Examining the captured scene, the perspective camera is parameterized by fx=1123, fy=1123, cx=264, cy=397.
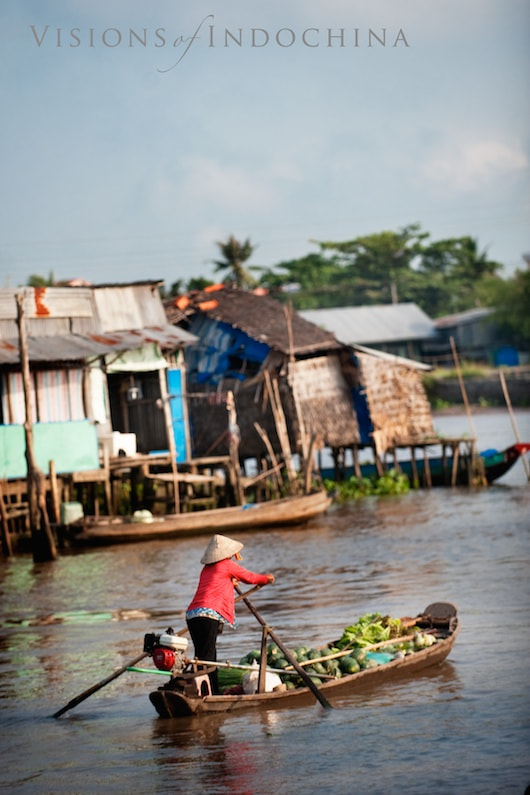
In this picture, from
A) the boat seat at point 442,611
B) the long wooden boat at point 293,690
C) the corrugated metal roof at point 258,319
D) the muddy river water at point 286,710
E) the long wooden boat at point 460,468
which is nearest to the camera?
the muddy river water at point 286,710

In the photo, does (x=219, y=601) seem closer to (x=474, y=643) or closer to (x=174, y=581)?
(x=474, y=643)

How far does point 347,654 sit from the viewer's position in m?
7.32

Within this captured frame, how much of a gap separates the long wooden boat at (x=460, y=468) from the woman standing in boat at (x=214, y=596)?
16.5 metres

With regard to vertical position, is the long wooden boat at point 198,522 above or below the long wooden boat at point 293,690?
above

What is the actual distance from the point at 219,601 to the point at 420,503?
1389 centimetres

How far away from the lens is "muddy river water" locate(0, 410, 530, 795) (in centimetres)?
589

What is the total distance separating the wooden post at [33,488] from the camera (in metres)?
15.0

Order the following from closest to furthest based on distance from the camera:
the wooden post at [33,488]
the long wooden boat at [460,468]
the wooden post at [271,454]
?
the wooden post at [33,488] < the wooden post at [271,454] < the long wooden boat at [460,468]

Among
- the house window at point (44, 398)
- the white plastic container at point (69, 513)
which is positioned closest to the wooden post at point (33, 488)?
the white plastic container at point (69, 513)

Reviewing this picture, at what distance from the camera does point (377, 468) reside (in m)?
22.9

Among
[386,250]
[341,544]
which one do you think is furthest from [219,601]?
[386,250]

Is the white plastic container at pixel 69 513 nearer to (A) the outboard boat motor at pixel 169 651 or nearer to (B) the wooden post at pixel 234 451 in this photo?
(B) the wooden post at pixel 234 451

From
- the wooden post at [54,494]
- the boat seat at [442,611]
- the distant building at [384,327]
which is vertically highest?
the distant building at [384,327]

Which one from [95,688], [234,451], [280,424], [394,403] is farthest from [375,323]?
[95,688]
